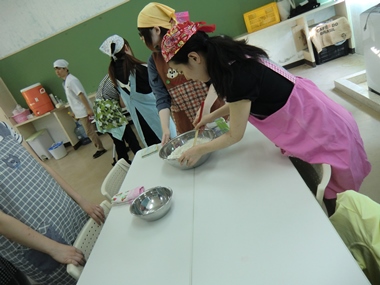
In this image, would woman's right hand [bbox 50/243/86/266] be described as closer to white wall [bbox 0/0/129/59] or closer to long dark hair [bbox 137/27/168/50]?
long dark hair [bbox 137/27/168/50]

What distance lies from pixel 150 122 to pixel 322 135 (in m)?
1.55

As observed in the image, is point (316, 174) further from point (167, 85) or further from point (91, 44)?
point (91, 44)

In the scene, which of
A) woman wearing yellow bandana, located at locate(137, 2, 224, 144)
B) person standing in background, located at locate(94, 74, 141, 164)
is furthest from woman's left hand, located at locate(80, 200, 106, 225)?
person standing in background, located at locate(94, 74, 141, 164)

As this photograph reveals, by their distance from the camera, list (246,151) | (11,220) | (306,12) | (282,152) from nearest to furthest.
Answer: (11,220) < (282,152) < (246,151) < (306,12)

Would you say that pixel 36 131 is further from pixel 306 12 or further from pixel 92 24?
pixel 306 12

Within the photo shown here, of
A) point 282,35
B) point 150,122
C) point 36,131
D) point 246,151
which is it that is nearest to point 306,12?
point 282,35

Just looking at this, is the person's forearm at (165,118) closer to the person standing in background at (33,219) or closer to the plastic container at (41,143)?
the person standing in background at (33,219)

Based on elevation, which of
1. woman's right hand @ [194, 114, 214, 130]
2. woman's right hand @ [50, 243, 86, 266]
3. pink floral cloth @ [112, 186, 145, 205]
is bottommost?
woman's right hand @ [50, 243, 86, 266]

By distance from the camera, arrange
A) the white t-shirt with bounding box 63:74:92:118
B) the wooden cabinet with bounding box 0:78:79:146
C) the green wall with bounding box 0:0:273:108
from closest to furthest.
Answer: the white t-shirt with bounding box 63:74:92:118, the green wall with bounding box 0:0:273:108, the wooden cabinet with bounding box 0:78:79:146

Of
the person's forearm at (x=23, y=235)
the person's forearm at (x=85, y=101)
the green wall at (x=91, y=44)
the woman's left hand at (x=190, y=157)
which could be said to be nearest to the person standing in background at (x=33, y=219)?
the person's forearm at (x=23, y=235)

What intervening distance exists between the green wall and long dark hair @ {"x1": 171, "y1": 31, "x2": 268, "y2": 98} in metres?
3.33

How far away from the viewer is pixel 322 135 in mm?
1013

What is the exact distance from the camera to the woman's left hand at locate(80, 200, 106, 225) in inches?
52.8

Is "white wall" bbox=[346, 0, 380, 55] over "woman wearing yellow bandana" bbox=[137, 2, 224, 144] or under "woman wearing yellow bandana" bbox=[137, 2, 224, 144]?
under
